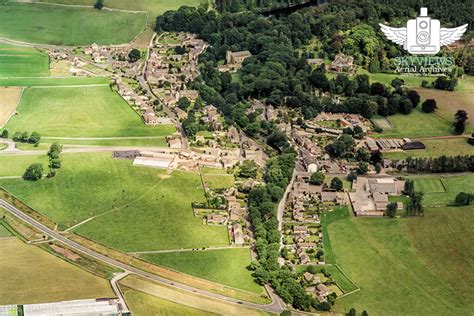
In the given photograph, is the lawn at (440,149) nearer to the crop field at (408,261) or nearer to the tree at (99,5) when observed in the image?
the crop field at (408,261)

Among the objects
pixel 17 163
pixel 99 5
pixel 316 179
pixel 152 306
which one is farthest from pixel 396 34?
pixel 152 306

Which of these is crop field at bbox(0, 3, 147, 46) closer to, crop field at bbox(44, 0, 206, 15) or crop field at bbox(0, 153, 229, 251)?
crop field at bbox(44, 0, 206, 15)

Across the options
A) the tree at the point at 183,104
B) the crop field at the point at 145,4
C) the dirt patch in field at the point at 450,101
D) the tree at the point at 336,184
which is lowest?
the tree at the point at 336,184

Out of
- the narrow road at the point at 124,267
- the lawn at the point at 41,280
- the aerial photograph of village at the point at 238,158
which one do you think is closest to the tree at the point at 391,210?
the aerial photograph of village at the point at 238,158

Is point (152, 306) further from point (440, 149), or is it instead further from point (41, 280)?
point (440, 149)

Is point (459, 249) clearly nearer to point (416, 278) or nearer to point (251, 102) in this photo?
point (416, 278)
